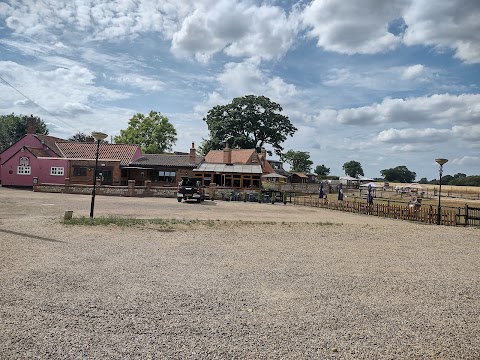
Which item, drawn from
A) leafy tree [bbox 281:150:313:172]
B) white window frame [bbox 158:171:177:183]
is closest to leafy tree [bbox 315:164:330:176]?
leafy tree [bbox 281:150:313:172]

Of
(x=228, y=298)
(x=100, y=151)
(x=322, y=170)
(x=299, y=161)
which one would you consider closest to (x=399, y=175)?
(x=322, y=170)

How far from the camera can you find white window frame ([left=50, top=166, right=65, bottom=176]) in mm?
36938

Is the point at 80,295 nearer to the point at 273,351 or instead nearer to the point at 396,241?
the point at 273,351

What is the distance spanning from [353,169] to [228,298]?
133525 mm

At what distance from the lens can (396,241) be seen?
13477 mm

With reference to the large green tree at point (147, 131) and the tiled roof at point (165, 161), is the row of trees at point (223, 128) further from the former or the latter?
the tiled roof at point (165, 161)

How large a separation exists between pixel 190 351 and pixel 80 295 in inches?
113

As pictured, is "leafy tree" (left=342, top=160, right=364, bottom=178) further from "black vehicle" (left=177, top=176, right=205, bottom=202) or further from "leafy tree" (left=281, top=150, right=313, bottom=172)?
"black vehicle" (left=177, top=176, right=205, bottom=202)

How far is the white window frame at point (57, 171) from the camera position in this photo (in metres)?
36.9

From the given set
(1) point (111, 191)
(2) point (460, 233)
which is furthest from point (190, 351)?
(1) point (111, 191)

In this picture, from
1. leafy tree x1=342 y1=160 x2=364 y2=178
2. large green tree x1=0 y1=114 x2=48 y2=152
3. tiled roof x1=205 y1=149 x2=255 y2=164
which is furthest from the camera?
leafy tree x1=342 y1=160 x2=364 y2=178

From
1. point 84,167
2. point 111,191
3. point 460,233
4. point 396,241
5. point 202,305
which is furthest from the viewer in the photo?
Answer: point 84,167

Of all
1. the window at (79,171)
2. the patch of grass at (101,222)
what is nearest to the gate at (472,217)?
the patch of grass at (101,222)

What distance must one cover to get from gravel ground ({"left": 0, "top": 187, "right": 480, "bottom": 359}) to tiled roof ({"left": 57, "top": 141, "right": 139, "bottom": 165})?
2894 centimetres
